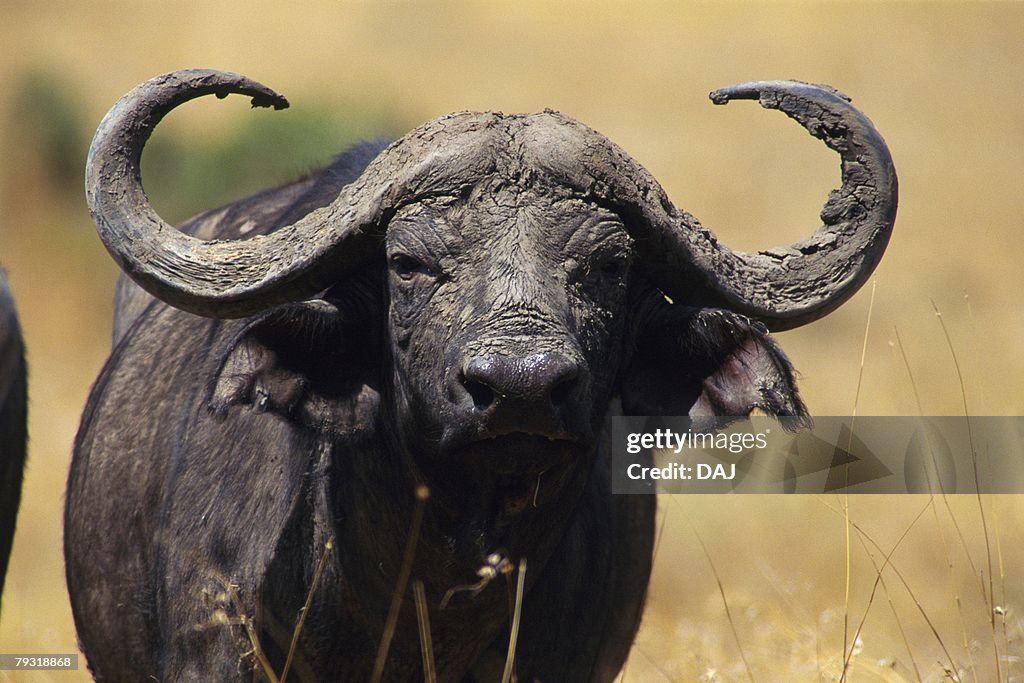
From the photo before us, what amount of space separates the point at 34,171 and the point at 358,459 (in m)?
16.5

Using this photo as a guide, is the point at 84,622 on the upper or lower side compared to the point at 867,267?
lower

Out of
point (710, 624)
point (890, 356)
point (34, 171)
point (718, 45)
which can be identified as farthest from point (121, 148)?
point (718, 45)

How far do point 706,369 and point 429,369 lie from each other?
96 cm

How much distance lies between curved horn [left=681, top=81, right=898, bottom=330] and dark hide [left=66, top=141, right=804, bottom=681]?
7.6 inches

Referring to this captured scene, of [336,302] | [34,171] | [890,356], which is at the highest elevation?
[34,171]

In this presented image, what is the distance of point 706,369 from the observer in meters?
4.28

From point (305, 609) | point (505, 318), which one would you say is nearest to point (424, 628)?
point (305, 609)

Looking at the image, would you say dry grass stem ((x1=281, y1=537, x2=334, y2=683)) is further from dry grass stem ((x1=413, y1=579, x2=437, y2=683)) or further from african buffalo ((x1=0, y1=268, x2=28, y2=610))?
african buffalo ((x1=0, y1=268, x2=28, y2=610))

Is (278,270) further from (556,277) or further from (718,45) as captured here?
(718,45)

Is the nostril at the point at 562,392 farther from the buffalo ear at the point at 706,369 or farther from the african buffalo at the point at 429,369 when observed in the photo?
the buffalo ear at the point at 706,369

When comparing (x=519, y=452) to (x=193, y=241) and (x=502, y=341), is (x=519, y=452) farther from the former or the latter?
(x=193, y=241)

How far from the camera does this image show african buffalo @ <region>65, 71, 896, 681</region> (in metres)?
3.80

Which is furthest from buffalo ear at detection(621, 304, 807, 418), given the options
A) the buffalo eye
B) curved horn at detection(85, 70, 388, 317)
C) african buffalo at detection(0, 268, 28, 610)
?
african buffalo at detection(0, 268, 28, 610)

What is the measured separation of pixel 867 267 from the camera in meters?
4.33
